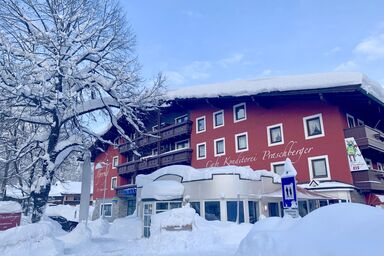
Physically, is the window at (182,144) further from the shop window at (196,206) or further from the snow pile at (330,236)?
the snow pile at (330,236)

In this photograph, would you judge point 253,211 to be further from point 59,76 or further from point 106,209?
point 106,209

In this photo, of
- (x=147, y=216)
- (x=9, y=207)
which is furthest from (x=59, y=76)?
(x=147, y=216)

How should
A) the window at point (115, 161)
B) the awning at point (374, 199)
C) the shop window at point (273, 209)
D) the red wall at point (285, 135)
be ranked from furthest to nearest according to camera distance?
the window at point (115, 161), the red wall at point (285, 135), the shop window at point (273, 209), the awning at point (374, 199)

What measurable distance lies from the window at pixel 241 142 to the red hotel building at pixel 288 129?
3.5 inches

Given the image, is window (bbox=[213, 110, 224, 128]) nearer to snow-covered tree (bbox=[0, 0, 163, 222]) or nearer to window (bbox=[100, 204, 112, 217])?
snow-covered tree (bbox=[0, 0, 163, 222])

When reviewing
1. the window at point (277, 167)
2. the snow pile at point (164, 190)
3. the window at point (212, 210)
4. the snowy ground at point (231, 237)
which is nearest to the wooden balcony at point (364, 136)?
the window at point (277, 167)

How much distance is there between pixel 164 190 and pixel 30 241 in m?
8.48

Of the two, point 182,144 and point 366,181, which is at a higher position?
point 182,144

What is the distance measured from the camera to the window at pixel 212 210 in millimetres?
17078

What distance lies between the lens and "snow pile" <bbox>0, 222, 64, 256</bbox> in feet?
32.9

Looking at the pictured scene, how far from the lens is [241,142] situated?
23953 millimetres

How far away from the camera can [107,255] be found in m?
11.6

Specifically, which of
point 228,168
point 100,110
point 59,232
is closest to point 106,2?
point 100,110

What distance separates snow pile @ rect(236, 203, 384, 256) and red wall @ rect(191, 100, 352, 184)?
1546 centimetres
